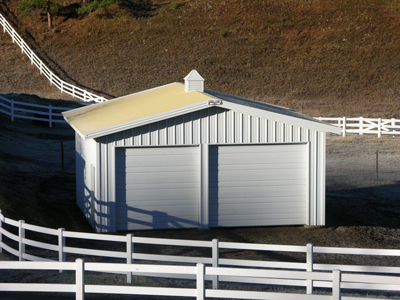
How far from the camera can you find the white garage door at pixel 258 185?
47.3 ft

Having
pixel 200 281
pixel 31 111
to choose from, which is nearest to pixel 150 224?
pixel 200 281

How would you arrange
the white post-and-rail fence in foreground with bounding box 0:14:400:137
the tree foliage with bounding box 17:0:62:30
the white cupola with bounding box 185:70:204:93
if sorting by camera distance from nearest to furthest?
1. the white cupola with bounding box 185:70:204:93
2. the white post-and-rail fence in foreground with bounding box 0:14:400:137
3. the tree foliage with bounding box 17:0:62:30

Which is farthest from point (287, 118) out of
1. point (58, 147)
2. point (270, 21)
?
point (270, 21)

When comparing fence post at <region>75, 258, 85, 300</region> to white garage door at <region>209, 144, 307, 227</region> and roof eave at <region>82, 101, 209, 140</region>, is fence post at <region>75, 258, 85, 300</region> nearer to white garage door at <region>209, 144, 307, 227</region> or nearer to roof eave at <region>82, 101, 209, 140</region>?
roof eave at <region>82, 101, 209, 140</region>

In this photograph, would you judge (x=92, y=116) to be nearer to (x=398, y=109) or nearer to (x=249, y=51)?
(x=398, y=109)

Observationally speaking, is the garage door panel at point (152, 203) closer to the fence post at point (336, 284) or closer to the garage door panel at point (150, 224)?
the garage door panel at point (150, 224)

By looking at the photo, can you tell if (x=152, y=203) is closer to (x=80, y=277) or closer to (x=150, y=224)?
(x=150, y=224)

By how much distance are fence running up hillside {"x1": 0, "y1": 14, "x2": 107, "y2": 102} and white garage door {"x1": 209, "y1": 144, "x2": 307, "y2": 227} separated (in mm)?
A: 22790

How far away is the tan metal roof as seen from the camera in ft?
46.5

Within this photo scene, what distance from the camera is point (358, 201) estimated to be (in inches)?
708

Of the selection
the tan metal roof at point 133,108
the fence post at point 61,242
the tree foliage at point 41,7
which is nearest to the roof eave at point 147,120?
the tan metal roof at point 133,108

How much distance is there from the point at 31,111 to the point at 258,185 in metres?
19.9

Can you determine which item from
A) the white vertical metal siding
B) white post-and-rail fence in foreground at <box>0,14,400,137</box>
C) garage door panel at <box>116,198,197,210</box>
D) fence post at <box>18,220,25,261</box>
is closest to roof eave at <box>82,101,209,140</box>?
the white vertical metal siding

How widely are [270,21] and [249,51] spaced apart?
5.46m
